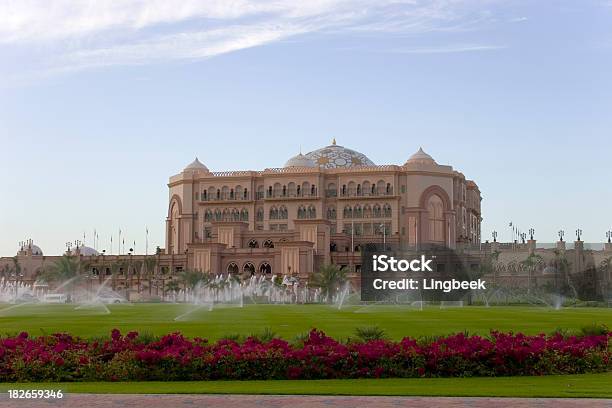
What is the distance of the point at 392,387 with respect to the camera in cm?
1775

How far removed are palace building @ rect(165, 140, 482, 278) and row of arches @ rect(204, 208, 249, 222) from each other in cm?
14

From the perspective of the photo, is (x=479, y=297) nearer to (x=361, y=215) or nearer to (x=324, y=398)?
(x=361, y=215)

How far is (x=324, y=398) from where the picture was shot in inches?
627

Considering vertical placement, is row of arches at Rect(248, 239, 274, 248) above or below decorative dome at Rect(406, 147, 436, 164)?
below

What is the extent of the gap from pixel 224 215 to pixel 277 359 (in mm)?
107660

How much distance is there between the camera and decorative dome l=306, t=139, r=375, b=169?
130125 millimetres

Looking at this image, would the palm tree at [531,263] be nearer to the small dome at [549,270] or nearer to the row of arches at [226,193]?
the small dome at [549,270]

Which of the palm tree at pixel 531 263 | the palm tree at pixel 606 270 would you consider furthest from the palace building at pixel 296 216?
the palm tree at pixel 606 270

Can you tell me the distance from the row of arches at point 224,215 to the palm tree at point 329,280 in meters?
33.4

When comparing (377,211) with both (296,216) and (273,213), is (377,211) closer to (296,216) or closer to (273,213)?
(296,216)

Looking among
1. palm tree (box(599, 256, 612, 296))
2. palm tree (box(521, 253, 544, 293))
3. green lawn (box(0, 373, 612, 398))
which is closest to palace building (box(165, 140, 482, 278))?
palm tree (box(521, 253, 544, 293))

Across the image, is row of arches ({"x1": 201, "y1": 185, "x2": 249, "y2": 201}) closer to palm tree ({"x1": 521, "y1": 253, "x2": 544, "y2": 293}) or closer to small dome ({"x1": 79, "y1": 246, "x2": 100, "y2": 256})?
small dome ({"x1": 79, "y1": 246, "x2": 100, "y2": 256})

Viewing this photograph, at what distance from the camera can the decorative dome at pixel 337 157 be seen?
13012 cm

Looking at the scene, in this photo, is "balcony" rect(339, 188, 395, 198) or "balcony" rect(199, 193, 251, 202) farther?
"balcony" rect(199, 193, 251, 202)
